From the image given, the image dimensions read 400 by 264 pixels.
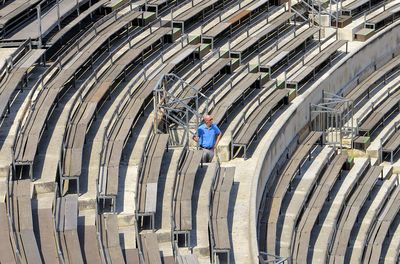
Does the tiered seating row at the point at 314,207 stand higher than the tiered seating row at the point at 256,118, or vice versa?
the tiered seating row at the point at 256,118

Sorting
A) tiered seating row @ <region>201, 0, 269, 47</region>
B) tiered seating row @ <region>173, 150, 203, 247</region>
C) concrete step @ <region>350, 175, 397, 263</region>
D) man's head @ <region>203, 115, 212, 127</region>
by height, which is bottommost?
concrete step @ <region>350, 175, 397, 263</region>

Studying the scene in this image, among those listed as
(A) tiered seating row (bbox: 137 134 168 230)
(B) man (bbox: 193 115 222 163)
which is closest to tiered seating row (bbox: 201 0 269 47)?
(B) man (bbox: 193 115 222 163)

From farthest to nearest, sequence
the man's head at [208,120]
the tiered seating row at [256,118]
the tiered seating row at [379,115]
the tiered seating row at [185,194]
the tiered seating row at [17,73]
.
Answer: the tiered seating row at [379,115] < the tiered seating row at [256,118] < the man's head at [208,120] < the tiered seating row at [17,73] < the tiered seating row at [185,194]

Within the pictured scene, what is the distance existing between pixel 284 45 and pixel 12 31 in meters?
7.53

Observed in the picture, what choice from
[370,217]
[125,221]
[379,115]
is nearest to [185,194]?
[125,221]

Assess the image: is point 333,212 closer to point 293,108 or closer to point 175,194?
point 293,108

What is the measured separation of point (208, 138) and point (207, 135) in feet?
0.21

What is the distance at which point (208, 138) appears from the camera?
2728 centimetres

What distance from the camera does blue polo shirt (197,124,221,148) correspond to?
27.2 metres

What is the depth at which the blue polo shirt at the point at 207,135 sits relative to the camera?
2723 cm

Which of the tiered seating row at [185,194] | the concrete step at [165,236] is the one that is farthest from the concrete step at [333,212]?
the concrete step at [165,236]

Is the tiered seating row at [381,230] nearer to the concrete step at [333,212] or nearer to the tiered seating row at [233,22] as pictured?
the concrete step at [333,212]

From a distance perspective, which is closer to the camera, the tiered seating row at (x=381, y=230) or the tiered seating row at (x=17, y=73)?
the tiered seating row at (x=17, y=73)

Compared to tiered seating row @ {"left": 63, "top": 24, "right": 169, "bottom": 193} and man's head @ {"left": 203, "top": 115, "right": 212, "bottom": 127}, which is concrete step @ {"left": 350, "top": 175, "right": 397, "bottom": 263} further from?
tiered seating row @ {"left": 63, "top": 24, "right": 169, "bottom": 193}
